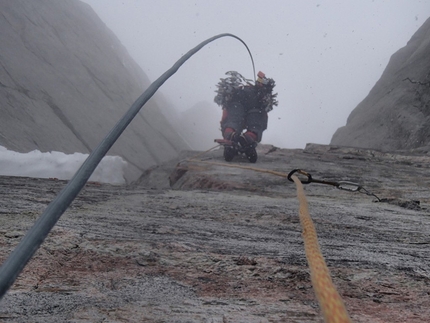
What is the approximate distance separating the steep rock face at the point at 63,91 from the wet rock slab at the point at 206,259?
208 inches

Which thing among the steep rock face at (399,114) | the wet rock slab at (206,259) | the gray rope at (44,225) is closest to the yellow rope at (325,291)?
the wet rock slab at (206,259)

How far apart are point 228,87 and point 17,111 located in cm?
504

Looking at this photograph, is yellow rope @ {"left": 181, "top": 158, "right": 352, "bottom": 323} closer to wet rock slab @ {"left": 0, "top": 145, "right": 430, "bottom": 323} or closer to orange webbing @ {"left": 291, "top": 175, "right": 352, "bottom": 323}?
orange webbing @ {"left": 291, "top": 175, "right": 352, "bottom": 323}

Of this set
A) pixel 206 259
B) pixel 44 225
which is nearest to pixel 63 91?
pixel 206 259

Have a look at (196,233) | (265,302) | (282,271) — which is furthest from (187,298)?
(196,233)

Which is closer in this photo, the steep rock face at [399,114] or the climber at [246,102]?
the climber at [246,102]

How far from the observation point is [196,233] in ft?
5.12

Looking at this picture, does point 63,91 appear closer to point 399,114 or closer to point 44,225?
point 399,114

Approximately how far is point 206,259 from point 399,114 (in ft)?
24.8

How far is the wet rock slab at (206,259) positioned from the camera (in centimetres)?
91

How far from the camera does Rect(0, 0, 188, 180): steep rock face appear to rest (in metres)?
7.41

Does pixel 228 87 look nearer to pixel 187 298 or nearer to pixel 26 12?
pixel 187 298

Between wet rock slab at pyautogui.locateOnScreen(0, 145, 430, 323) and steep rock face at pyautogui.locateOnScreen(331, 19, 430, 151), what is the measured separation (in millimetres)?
4961

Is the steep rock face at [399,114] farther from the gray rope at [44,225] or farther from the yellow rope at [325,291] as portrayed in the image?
the gray rope at [44,225]
